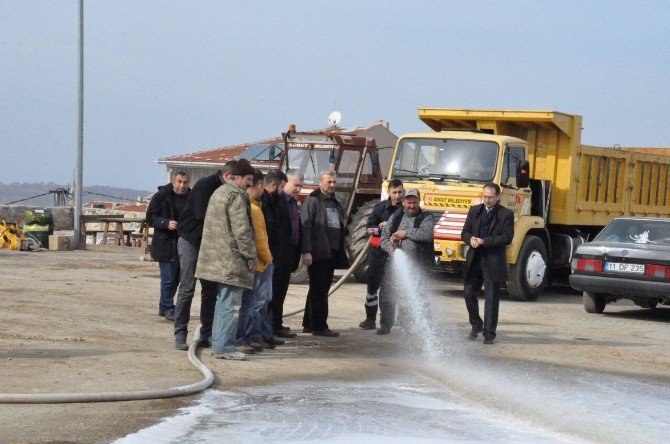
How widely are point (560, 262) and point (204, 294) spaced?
11.0m

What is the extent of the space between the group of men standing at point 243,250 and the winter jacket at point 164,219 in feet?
0.04

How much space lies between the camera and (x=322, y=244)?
1261 cm

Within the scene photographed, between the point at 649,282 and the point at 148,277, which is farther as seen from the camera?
the point at 148,277

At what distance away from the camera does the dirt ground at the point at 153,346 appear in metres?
7.74

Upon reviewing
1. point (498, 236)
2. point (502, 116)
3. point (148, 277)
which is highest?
point (502, 116)

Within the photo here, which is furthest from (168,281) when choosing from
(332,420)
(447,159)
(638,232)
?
(638,232)

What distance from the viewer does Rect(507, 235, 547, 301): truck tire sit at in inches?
741

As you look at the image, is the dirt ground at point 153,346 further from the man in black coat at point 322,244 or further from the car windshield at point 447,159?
the car windshield at point 447,159

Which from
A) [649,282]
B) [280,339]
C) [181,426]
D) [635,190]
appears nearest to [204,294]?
[280,339]

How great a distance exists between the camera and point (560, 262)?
66.5 feet

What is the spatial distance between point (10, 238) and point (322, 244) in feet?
50.5

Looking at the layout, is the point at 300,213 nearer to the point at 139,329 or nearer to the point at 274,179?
the point at 274,179

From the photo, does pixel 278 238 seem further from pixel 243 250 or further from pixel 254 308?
pixel 243 250

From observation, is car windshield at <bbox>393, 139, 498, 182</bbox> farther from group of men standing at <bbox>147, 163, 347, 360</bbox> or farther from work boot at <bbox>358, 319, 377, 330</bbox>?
group of men standing at <bbox>147, 163, 347, 360</bbox>
